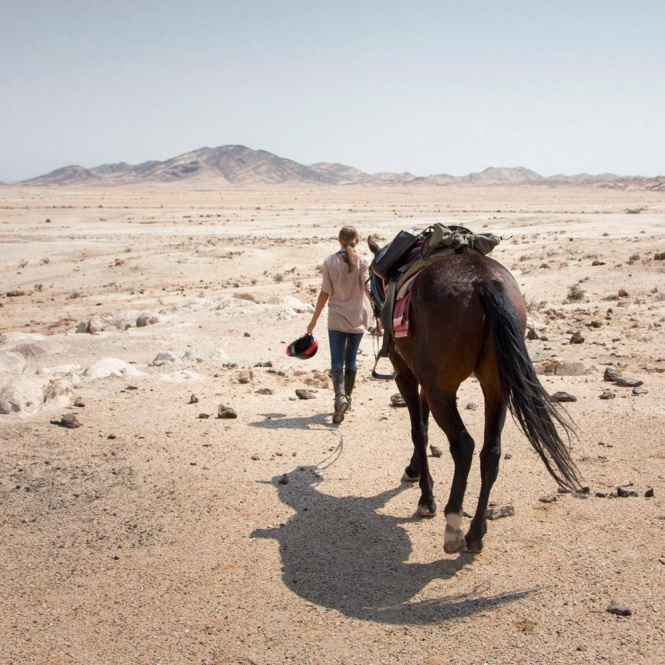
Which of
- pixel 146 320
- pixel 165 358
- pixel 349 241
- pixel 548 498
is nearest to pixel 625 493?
pixel 548 498

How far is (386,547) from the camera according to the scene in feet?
16.9

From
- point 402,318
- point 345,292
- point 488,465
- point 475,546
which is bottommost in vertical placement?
point 475,546

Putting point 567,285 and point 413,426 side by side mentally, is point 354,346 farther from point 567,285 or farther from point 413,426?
point 567,285

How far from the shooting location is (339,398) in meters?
7.91

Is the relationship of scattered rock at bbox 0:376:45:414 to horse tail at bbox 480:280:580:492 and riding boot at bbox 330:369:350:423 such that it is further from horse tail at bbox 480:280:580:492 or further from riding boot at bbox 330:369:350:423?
horse tail at bbox 480:280:580:492

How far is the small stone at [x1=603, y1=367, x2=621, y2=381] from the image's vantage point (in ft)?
28.3

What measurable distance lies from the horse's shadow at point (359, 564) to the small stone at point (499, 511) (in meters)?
0.56

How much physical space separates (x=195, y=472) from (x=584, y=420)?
3777 millimetres

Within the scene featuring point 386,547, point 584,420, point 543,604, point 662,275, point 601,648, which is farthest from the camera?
point 662,275

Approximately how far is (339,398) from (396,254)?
2464mm

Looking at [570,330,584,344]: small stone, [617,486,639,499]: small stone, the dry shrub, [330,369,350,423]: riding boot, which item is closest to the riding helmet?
[330,369,350,423]: riding boot

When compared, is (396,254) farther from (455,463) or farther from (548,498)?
(548,498)

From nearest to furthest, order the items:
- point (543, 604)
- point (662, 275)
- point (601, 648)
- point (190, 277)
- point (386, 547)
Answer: point (601, 648)
point (543, 604)
point (386, 547)
point (662, 275)
point (190, 277)

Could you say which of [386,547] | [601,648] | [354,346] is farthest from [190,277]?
[601,648]
